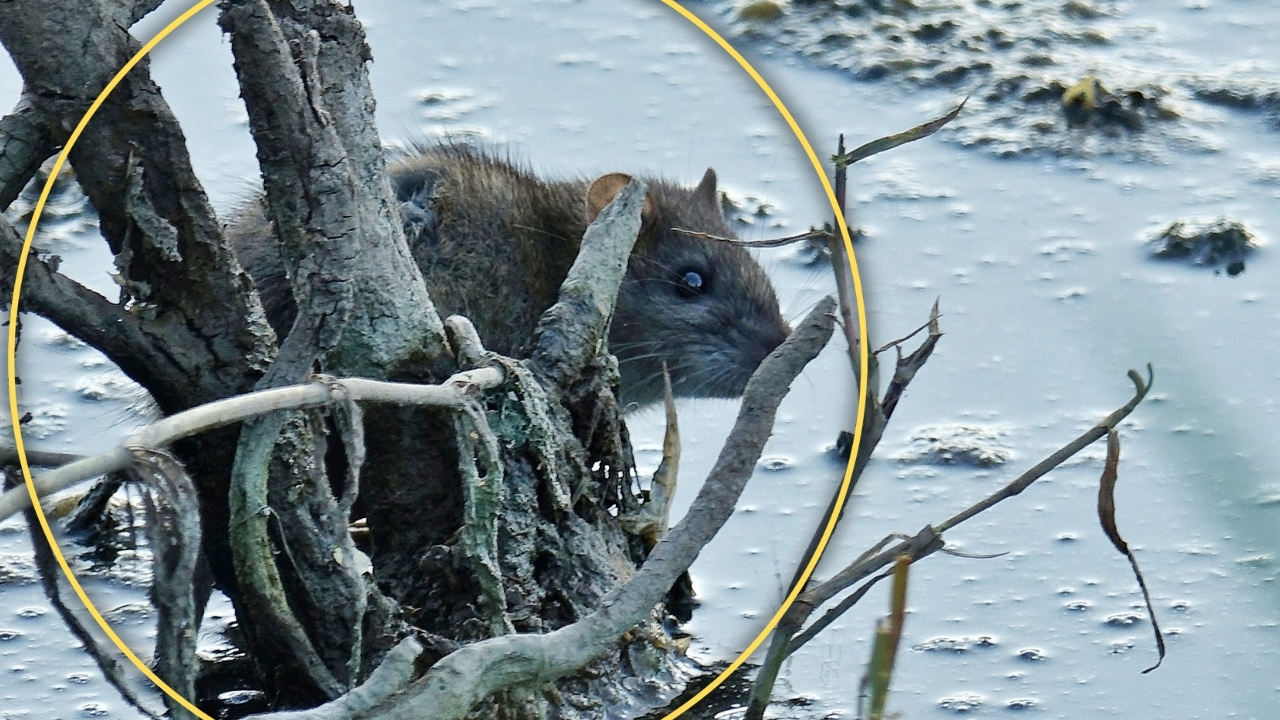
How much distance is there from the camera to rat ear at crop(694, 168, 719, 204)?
166 inches

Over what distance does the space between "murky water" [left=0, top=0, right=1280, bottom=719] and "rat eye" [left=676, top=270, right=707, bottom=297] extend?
8.8 inches

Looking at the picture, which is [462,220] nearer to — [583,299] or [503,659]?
[583,299]

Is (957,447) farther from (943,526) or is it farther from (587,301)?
(943,526)

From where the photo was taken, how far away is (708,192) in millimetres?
4336

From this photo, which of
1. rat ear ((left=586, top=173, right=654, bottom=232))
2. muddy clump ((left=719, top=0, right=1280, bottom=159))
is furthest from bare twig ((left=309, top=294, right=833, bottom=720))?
muddy clump ((left=719, top=0, right=1280, bottom=159))

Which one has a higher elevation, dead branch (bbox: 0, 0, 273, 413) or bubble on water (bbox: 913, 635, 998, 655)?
dead branch (bbox: 0, 0, 273, 413)

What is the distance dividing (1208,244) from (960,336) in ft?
2.96

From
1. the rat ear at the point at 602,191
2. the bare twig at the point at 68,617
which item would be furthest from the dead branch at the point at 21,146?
the rat ear at the point at 602,191

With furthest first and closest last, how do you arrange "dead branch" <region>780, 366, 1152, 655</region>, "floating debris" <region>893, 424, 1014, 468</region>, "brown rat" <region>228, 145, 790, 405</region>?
"floating debris" <region>893, 424, 1014, 468</region>, "brown rat" <region>228, 145, 790, 405</region>, "dead branch" <region>780, 366, 1152, 655</region>

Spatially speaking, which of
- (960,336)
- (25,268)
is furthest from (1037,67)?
(25,268)

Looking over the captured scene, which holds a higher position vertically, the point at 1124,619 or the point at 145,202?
the point at 145,202

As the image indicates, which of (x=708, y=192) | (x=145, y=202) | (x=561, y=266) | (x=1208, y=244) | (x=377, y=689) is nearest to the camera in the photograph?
(x=377, y=689)

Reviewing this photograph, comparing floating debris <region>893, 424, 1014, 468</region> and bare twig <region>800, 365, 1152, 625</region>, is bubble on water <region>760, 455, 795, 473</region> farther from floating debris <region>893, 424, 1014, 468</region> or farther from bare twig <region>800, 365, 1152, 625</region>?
bare twig <region>800, 365, 1152, 625</region>

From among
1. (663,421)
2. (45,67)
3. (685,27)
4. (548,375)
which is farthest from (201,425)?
(663,421)
